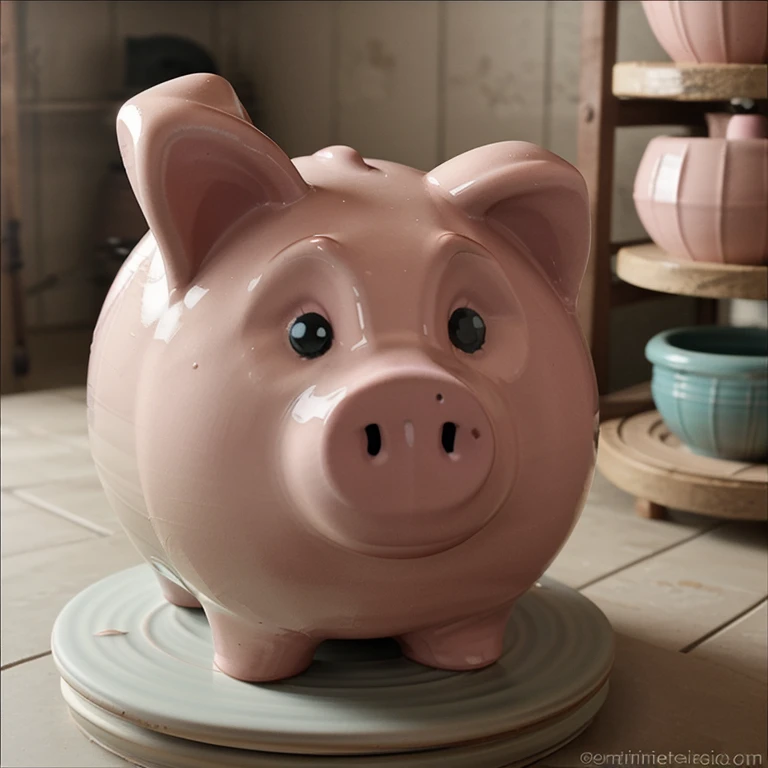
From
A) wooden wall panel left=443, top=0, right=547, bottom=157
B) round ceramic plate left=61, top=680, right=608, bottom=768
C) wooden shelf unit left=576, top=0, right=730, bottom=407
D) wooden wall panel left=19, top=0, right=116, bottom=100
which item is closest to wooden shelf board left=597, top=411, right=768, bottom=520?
wooden shelf unit left=576, top=0, right=730, bottom=407

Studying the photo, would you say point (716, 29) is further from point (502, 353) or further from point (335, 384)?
point (335, 384)

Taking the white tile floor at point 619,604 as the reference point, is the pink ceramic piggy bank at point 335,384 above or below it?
above

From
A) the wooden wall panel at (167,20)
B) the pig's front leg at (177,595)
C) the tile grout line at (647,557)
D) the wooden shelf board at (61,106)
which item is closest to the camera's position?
the pig's front leg at (177,595)

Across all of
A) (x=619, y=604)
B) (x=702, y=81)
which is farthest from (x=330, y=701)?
(x=702, y=81)

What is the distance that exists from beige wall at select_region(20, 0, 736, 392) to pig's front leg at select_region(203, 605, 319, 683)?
1.60 meters

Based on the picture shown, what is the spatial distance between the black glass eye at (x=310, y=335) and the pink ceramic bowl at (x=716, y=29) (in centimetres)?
109

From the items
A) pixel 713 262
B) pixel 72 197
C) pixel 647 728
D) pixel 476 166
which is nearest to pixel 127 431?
pixel 476 166

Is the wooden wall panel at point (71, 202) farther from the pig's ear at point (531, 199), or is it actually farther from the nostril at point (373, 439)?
the nostril at point (373, 439)

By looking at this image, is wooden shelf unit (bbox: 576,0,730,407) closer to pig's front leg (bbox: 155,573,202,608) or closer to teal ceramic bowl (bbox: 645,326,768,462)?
teal ceramic bowl (bbox: 645,326,768,462)

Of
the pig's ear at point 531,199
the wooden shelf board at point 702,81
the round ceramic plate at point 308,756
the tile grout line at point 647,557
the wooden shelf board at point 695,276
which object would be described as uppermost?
the wooden shelf board at point 702,81

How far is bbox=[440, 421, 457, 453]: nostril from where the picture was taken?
0.90 m

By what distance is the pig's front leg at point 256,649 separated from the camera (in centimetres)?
104

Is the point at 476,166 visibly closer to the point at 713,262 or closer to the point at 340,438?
the point at 340,438

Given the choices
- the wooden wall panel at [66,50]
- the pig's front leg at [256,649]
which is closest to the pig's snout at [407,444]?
the pig's front leg at [256,649]
